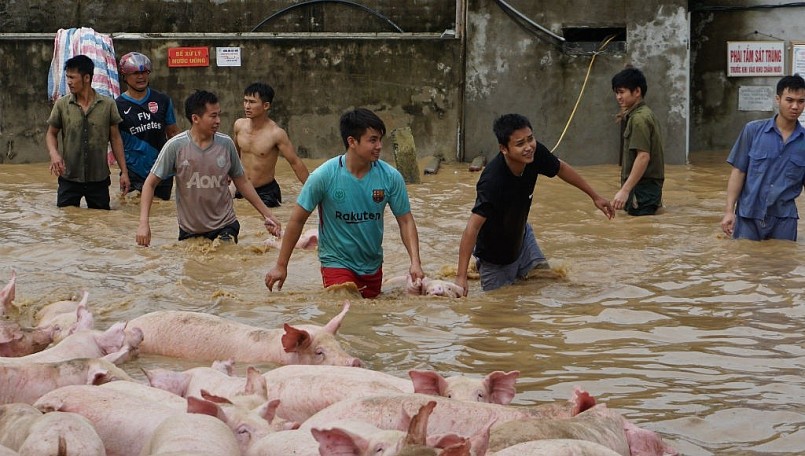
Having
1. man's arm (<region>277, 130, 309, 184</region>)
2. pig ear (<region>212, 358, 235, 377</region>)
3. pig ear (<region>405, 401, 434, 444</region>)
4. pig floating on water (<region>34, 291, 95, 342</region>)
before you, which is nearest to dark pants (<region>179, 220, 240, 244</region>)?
man's arm (<region>277, 130, 309, 184</region>)

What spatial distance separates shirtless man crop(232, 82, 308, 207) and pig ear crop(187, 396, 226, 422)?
671 centimetres

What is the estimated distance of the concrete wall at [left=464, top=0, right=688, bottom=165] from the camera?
49.2 ft

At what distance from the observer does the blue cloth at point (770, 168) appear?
912cm

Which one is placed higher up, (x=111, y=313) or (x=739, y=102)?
(x=739, y=102)

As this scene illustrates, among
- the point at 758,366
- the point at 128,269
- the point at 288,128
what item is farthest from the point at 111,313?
the point at 288,128

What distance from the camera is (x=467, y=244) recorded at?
25.3 feet

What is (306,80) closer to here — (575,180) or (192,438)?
(575,180)

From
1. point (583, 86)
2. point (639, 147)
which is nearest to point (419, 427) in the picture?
point (639, 147)

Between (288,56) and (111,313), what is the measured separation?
881 cm

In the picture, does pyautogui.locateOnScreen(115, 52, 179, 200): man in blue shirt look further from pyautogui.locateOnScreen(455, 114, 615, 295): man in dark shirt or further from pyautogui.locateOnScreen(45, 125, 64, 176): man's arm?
pyautogui.locateOnScreen(455, 114, 615, 295): man in dark shirt

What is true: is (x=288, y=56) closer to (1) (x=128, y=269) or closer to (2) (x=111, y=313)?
(1) (x=128, y=269)

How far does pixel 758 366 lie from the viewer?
20.2ft

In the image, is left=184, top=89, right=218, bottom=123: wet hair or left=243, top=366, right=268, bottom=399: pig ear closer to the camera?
left=243, top=366, right=268, bottom=399: pig ear

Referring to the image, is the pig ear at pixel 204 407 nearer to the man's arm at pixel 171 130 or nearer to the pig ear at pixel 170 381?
the pig ear at pixel 170 381
